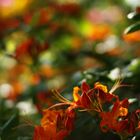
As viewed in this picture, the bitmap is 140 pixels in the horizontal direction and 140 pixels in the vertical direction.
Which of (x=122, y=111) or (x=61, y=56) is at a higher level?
(x=61, y=56)

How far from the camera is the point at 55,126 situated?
4.32 ft

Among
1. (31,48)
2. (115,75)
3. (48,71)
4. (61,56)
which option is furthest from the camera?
(48,71)

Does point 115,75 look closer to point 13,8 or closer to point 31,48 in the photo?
point 31,48

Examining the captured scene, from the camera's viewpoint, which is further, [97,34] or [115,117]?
[97,34]

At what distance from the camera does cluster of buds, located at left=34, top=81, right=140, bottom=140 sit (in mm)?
1268

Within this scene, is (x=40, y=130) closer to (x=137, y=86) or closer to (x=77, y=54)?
(x=137, y=86)

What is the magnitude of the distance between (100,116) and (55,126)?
118 mm

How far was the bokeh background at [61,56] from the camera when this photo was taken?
5.01 ft

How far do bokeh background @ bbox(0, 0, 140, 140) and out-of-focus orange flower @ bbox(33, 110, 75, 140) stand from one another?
154 millimetres

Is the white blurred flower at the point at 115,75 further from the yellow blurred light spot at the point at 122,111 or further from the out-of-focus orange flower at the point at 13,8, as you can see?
the out-of-focus orange flower at the point at 13,8

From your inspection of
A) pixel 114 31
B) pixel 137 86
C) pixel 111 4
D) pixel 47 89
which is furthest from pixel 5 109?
pixel 111 4

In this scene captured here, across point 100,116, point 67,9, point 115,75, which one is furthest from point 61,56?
point 100,116

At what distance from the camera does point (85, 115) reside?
155cm

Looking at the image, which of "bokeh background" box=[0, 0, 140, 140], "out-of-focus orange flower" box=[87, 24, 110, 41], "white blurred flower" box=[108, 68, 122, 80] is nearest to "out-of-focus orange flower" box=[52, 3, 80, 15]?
"bokeh background" box=[0, 0, 140, 140]
